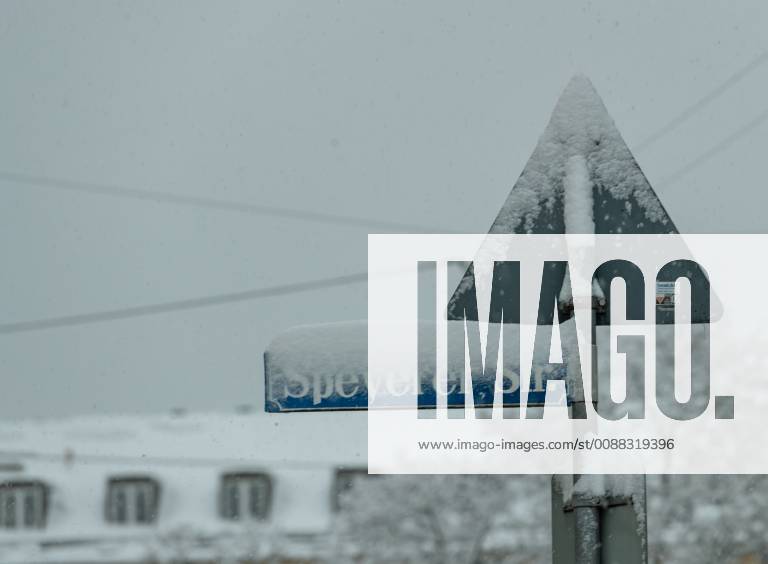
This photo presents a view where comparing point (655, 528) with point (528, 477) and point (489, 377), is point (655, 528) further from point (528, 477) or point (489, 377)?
point (489, 377)

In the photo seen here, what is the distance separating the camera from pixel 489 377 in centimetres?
253

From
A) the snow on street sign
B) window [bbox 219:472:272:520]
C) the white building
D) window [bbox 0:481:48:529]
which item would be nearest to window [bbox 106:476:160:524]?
the white building

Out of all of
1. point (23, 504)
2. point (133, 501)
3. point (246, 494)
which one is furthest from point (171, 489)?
point (23, 504)

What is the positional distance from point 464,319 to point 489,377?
0.67 ft

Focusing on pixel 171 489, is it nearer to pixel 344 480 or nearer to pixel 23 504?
pixel 23 504

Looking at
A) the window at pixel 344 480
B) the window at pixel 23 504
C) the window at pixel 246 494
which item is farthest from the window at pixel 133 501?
the window at pixel 344 480

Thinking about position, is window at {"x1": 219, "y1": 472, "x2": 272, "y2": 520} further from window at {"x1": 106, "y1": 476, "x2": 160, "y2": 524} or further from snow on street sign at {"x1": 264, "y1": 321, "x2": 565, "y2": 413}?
snow on street sign at {"x1": 264, "y1": 321, "x2": 565, "y2": 413}

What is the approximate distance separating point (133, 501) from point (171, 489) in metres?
1.46

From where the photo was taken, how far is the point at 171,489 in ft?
99.0

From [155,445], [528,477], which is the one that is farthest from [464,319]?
[155,445]

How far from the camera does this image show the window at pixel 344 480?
25917 millimetres

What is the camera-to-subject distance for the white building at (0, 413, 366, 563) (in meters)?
28.1

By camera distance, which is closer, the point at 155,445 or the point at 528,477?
the point at 528,477

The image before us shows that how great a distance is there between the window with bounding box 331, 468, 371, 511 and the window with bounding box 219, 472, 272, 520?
2.14m
